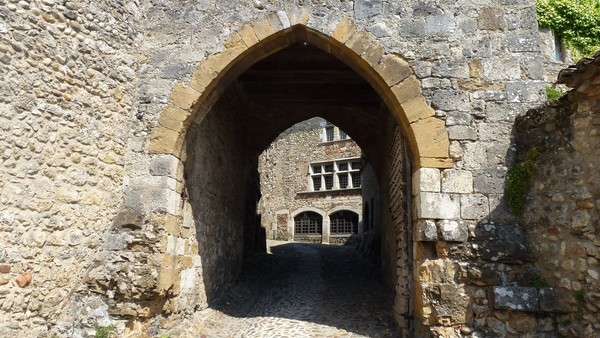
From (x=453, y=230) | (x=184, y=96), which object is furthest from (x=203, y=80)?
(x=453, y=230)

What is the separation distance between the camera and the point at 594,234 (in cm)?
339

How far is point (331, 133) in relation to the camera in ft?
74.1

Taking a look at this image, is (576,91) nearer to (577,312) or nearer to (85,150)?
(577,312)

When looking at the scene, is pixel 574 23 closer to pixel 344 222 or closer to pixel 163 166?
pixel 163 166

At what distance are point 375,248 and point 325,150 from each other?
12521 mm

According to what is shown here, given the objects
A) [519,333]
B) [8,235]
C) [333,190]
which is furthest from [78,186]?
[333,190]

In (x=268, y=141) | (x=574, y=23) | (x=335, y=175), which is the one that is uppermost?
(x=574, y=23)

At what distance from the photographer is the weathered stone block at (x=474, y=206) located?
403cm

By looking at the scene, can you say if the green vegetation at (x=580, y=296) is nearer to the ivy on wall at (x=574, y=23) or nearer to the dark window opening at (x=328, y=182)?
the ivy on wall at (x=574, y=23)

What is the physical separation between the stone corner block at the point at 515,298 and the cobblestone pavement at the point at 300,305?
1.29m

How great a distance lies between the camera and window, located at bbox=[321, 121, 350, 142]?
22222 millimetres

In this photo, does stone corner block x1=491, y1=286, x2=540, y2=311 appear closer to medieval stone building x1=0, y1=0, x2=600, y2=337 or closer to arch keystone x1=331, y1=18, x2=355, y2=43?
medieval stone building x1=0, y1=0, x2=600, y2=337

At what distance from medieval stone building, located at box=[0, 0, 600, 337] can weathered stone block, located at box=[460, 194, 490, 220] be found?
0.02m

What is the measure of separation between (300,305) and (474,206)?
3.05 meters
